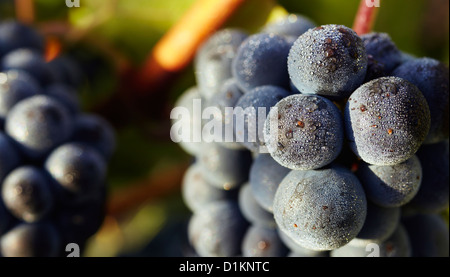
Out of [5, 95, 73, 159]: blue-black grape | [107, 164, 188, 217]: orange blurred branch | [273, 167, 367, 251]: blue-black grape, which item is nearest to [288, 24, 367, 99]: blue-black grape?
[273, 167, 367, 251]: blue-black grape

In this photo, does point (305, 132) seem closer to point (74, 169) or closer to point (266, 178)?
point (266, 178)

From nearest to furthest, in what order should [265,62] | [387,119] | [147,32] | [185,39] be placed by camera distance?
[387,119] → [265,62] → [185,39] → [147,32]

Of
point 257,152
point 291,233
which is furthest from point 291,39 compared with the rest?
point 291,233

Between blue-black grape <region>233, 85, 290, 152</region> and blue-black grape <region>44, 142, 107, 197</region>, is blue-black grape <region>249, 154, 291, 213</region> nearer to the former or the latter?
blue-black grape <region>233, 85, 290, 152</region>

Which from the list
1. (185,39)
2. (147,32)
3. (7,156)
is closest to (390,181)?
(185,39)

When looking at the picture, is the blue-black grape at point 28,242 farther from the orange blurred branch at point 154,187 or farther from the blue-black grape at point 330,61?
the blue-black grape at point 330,61

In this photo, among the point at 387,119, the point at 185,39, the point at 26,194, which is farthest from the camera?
the point at 185,39

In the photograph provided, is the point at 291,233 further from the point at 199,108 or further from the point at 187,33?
the point at 187,33

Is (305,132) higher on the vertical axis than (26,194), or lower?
higher

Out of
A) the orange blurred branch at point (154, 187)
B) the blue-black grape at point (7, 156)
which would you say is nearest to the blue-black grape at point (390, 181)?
the blue-black grape at point (7, 156)
